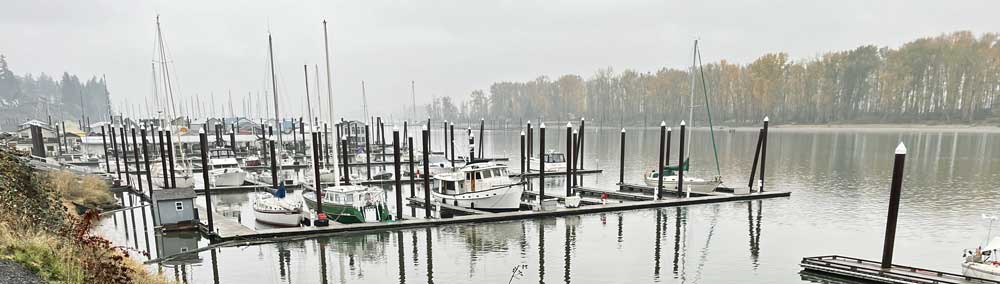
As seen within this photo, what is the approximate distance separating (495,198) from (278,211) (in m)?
10.3

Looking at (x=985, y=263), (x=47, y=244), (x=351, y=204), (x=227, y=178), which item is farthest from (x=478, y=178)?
(x=227, y=178)

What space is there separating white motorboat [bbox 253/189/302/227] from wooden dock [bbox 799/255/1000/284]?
20.5 m

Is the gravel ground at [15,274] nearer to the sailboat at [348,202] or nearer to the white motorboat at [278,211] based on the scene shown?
the sailboat at [348,202]

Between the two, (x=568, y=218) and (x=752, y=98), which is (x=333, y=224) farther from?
(x=752, y=98)

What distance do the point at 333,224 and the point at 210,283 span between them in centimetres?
648

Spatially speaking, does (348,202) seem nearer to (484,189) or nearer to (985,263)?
(484,189)

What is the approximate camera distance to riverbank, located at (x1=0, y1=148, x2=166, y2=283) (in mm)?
7597

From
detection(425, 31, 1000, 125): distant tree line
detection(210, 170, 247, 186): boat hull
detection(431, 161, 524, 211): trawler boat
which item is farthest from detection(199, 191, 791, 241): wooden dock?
detection(425, 31, 1000, 125): distant tree line

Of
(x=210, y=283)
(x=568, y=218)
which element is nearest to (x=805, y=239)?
(x=568, y=218)

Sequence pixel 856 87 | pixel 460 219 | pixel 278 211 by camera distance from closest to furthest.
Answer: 1. pixel 278 211
2. pixel 460 219
3. pixel 856 87

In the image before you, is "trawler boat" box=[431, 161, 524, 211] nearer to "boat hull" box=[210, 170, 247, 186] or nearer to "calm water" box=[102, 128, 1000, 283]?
"calm water" box=[102, 128, 1000, 283]

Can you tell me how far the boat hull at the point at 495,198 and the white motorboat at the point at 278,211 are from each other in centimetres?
789

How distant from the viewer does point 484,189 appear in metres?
25.4

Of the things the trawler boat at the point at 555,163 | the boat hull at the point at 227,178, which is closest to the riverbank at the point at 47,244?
the boat hull at the point at 227,178
